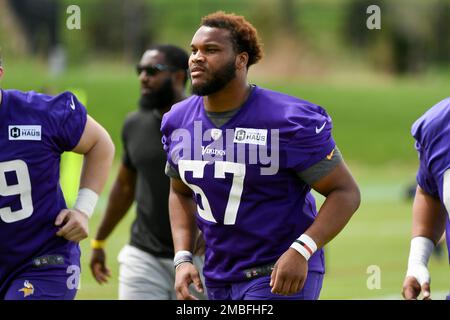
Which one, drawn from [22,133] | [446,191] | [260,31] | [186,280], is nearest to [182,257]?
[186,280]

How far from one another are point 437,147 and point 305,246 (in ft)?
2.70

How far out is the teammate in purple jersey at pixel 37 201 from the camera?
595 cm

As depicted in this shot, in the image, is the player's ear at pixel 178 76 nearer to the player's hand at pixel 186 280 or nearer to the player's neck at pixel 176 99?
the player's neck at pixel 176 99

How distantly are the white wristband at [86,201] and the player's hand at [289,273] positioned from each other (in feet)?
4.50

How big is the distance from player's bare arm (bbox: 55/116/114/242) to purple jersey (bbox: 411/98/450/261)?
1.91 meters

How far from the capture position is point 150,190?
7.89m

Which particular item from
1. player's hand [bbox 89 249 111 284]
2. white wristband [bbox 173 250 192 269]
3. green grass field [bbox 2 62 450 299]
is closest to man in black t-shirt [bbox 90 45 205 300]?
player's hand [bbox 89 249 111 284]

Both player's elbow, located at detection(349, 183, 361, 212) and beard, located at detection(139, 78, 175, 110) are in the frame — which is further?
beard, located at detection(139, 78, 175, 110)

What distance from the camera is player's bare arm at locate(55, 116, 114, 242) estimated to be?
6082mm

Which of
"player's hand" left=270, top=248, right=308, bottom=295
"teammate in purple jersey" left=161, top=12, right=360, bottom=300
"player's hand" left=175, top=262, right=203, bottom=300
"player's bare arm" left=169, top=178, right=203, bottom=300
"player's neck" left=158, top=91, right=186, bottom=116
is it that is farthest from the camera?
"player's neck" left=158, top=91, right=186, bottom=116

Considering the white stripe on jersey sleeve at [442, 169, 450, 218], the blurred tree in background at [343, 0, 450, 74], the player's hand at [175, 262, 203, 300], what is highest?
the white stripe on jersey sleeve at [442, 169, 450, 218]

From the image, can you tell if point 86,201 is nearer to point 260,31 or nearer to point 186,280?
point 186,280

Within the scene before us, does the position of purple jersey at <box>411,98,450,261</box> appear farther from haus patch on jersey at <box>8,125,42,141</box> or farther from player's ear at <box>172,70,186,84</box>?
player's ear at <box>172,70,186,84</box>

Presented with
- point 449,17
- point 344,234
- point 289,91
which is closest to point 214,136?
point 344,234
